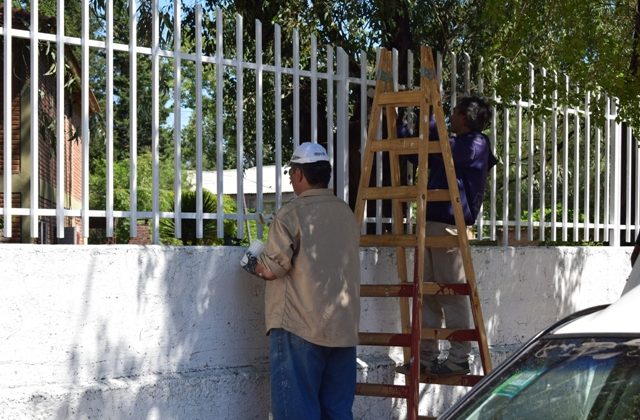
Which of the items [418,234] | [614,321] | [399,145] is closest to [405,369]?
[418,234]

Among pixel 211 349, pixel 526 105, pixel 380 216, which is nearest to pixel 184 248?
pixel 211 349

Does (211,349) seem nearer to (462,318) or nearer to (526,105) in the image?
(462,318)

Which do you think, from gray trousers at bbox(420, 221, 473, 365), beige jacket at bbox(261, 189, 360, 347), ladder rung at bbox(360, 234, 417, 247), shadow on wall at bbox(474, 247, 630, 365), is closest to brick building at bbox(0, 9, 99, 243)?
beige jacket at bbox(261, 189, 360, 347)

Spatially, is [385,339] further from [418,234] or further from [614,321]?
[614,321]

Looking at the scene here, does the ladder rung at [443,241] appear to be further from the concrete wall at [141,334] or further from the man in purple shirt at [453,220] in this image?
the concrete wall at [141,334]

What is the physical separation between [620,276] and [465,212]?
118 inches

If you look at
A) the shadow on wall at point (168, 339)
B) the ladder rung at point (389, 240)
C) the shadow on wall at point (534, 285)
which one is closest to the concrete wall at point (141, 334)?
the shadow on wall at point (168, 339)

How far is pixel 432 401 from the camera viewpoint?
7.67 meters

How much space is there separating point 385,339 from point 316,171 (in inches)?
46.2

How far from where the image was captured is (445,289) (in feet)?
22.6

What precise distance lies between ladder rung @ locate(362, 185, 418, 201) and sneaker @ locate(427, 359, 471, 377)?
1.08 meters

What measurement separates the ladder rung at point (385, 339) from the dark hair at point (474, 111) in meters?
1.45

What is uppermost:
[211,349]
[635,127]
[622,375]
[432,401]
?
[635,127]

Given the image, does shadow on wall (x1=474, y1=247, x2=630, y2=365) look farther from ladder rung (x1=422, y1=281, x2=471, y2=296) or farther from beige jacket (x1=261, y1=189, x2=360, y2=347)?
beige jacket (x1=261, y1=189, x2=360, y2=347)
